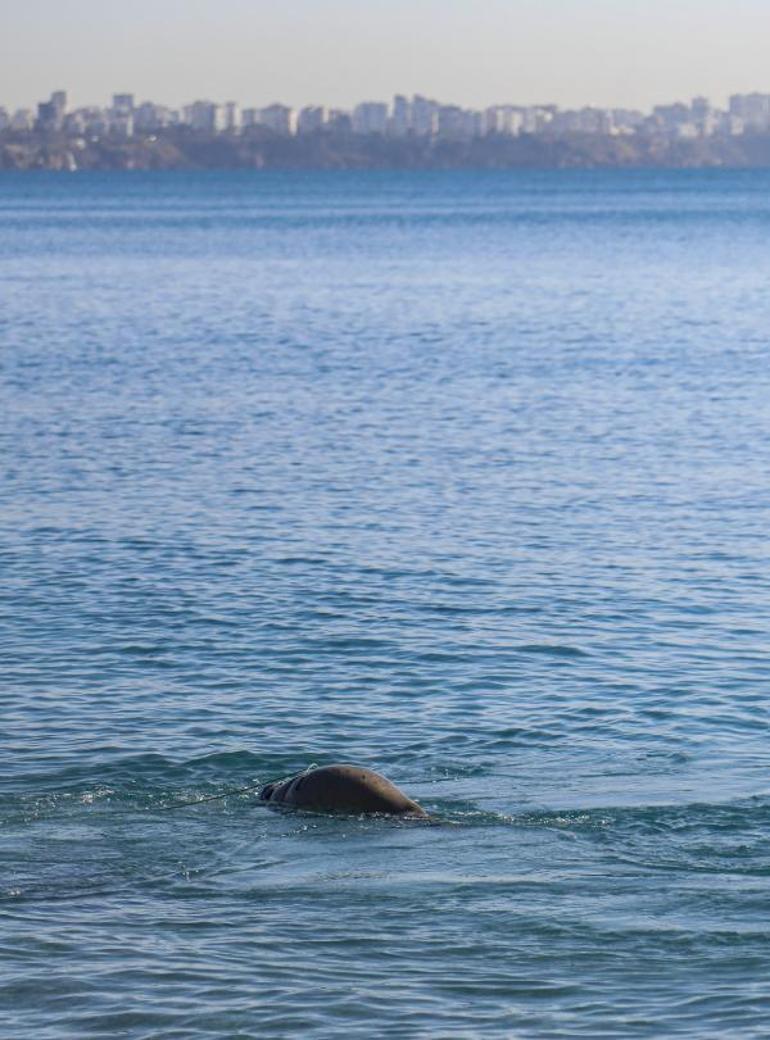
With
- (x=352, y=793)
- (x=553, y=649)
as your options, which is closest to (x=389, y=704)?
(x=553, y=649)

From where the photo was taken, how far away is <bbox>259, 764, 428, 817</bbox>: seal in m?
16.5

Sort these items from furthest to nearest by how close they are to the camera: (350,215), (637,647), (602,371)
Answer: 1. (350,215)
2. (602,371)
3. (637,647)

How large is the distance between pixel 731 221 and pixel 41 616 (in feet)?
522

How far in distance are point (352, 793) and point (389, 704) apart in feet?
14.4

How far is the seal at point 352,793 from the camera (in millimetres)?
16453

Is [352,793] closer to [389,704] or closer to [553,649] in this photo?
[389,704]

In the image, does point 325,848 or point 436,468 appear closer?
point 325,848

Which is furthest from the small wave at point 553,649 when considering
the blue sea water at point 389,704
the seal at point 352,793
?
the seal at point 352,793

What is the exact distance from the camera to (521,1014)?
42.2ft

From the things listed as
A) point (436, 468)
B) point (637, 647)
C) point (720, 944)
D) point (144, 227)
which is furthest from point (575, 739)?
point (144, 227)

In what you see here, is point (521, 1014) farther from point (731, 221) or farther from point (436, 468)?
point (731, 221)

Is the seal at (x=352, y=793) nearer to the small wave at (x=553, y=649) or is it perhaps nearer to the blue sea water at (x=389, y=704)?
the blue sea water at (x=389, y=704)

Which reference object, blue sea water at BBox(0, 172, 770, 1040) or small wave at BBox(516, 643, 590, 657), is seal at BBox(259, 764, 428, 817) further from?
small wave at BBox(516, 643, 590, 657)

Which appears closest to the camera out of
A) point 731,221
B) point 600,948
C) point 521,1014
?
point 521,1014
